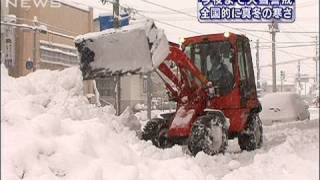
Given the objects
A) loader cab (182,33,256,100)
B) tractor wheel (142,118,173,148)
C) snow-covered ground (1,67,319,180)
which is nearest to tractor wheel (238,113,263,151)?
loader cab (182,33,256,100)

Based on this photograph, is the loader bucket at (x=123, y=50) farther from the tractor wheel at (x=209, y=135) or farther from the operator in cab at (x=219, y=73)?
the operator in cab at (x=219, y=73)

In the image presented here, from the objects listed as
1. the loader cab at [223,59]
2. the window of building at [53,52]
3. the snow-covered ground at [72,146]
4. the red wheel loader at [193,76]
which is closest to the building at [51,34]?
the window of building at [53,52]

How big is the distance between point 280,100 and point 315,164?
3039 mm

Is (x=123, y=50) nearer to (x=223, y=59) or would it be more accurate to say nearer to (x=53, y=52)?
(x=223, y=59)

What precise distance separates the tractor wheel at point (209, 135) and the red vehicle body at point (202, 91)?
20cm

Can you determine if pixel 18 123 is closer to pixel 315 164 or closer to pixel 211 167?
pixel 315 164

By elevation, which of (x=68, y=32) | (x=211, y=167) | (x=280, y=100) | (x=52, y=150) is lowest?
(x=211, y=167)

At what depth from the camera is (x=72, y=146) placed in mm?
5172

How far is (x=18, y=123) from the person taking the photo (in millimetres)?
5125

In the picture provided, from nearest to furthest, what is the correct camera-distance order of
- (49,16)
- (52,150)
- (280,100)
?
(52,150) → (280,100) → (49,16)

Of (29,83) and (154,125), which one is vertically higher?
(29,83)

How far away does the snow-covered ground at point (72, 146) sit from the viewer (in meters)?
4.75

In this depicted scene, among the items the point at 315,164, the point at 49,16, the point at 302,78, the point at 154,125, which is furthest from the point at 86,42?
the point at 49,16

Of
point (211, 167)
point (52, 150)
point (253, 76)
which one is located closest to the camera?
point (52, 150)
